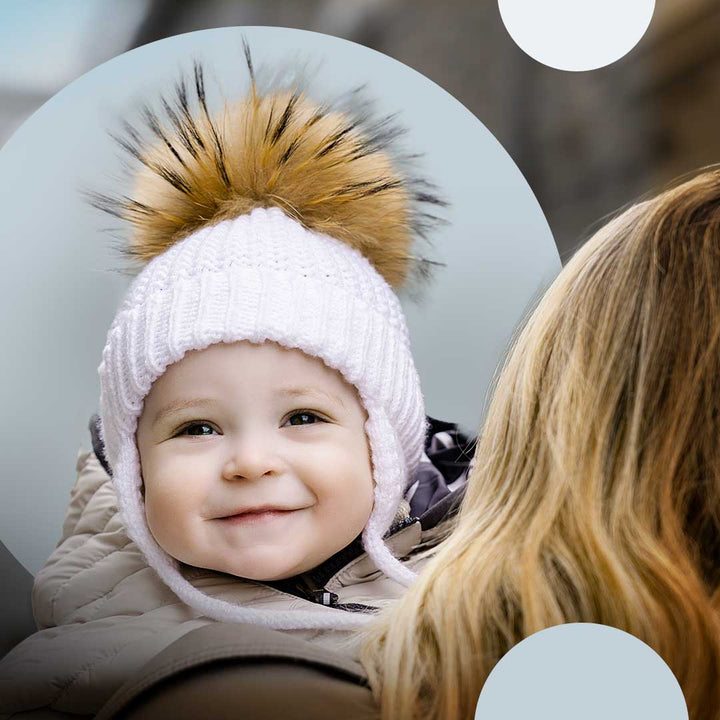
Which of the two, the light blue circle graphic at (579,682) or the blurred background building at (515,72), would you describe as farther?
the blurred background building at (515,72)

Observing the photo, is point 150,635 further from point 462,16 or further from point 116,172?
point 462,16

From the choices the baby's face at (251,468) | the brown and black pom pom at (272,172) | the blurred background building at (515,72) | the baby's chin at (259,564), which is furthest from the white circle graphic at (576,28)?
the baby's chin at (259,564)

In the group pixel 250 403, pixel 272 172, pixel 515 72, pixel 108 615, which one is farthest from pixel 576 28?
pixel 108 615

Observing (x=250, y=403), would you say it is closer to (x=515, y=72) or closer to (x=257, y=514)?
(x=257, y=514)

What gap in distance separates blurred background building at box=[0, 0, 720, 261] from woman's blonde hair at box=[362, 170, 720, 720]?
0.28 feet

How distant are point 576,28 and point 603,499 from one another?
341 mm

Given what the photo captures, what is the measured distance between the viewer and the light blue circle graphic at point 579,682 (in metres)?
0.54

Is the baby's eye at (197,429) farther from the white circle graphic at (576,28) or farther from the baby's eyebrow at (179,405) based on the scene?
the white circle graphic at (576,28)

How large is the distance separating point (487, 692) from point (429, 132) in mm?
402

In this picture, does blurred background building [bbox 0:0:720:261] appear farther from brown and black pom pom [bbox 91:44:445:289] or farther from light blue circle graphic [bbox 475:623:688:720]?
light blue circle graphic [bbox 475:623:688:720]

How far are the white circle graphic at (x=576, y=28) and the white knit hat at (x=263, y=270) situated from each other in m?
0.13

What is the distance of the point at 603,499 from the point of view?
573 millimetres

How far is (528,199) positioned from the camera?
0.70m

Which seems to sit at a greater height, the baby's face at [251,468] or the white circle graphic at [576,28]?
the white circle graphic at [576,28]
